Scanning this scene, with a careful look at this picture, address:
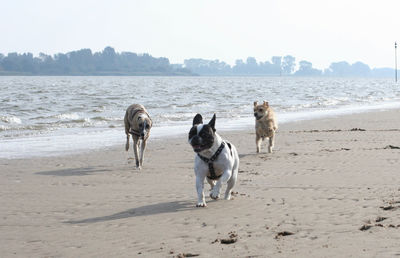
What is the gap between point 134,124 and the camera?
1202 centimetres

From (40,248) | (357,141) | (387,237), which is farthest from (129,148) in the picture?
(387,237)

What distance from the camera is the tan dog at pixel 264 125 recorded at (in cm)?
1312

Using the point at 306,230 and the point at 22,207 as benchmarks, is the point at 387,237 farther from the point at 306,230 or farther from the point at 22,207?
the point at 22,207

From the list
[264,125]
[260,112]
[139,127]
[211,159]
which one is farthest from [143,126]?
[211,159]

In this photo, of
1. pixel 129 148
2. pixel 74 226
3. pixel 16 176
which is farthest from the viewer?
pixel 129 148

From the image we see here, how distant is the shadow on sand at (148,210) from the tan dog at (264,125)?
5.83 meters

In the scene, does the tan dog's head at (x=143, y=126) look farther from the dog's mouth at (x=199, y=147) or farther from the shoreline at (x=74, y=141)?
the dog's mouth at (x=199, y=147)

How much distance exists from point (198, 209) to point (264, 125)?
20.8 feet

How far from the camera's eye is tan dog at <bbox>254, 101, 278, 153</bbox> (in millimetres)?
13125

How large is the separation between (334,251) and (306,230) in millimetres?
837

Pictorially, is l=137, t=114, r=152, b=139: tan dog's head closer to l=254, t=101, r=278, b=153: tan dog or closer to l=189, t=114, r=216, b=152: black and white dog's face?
l=254, t=101, r=278, b=153: tan dog

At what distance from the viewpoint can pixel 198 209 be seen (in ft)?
23.2

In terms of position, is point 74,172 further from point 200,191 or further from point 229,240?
point 229,240

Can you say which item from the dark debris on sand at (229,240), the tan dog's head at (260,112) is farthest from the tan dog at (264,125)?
the dark debris on sand at (229,240)
